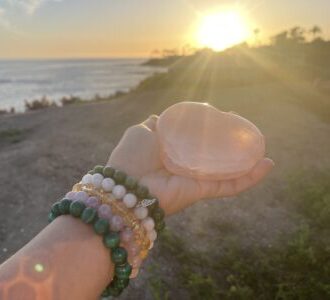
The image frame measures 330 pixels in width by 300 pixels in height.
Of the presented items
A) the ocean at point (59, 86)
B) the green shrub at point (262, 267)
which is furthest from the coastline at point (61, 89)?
the green shrub at point (262, 267)

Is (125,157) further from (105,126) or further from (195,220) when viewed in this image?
(105,126)

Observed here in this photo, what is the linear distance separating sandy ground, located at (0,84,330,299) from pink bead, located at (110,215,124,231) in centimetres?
318

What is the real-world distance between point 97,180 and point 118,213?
22 centimetres

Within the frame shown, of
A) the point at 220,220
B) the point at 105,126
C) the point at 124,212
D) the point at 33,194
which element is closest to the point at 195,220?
the point at 220,220

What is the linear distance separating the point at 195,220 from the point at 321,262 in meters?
→ 2.01

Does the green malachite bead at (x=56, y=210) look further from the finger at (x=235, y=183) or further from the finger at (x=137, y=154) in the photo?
the finger at (x=235, y=183)

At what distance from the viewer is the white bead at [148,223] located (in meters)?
2.30

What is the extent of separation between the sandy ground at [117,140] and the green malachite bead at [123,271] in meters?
3.10

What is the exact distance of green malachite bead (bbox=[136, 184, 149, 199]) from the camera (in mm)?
2324

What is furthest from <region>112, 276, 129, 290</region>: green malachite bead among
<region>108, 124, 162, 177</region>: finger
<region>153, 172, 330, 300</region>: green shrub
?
<region>153, 172, 330, 300</region>: green shrub

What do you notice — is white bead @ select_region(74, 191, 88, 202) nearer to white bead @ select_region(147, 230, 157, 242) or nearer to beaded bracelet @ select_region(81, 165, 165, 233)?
beaded bracelet @ select_region(81, 165, 165, 233)

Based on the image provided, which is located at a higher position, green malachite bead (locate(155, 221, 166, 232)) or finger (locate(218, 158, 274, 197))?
finger (locate(218, 158, 274, 197))

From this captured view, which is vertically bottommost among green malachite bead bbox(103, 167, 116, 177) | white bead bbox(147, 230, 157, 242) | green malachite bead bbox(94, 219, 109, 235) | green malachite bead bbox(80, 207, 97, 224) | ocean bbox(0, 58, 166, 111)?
ocean bbox(0, 58, 166, 111)

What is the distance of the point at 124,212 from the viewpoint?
2287 mm
